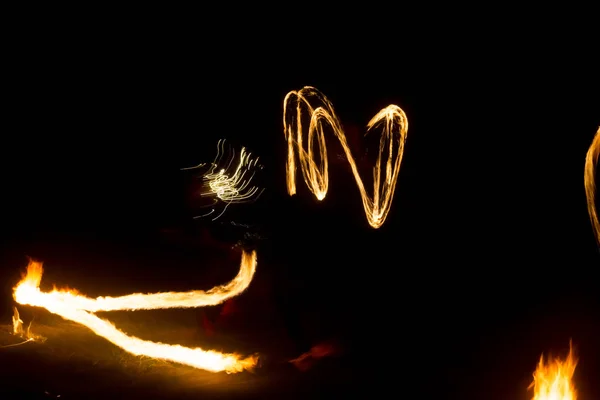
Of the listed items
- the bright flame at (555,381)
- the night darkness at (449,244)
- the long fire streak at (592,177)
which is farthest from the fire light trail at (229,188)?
the bright flame at (555,381)

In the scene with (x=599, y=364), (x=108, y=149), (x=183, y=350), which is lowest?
(x=599, y=364)

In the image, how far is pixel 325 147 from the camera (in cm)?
804

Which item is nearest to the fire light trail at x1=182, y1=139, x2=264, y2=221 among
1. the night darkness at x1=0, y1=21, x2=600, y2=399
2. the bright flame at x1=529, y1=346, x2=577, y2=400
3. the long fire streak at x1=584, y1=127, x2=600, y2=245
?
the night darkness at x1=0, y1=21, x2=600, y2=399

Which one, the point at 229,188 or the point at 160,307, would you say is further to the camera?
the point at 229,188

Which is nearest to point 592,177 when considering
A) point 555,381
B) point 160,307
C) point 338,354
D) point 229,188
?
point 555,381

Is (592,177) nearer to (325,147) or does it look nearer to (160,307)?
(325,147)

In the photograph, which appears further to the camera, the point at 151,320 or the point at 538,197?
the point at 151,320

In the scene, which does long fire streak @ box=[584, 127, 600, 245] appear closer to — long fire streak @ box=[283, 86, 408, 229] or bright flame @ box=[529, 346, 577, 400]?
bright flame @ box=[529, 346, 577, 400]

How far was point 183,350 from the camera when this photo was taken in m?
6.80

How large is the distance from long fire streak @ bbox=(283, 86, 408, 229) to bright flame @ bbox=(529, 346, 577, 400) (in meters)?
2.77

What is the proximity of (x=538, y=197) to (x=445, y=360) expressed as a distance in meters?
2.04

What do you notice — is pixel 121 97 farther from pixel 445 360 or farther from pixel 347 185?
pixel 445 360

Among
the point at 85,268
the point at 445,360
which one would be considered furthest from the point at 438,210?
the point at 85,268

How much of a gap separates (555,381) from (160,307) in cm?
396
